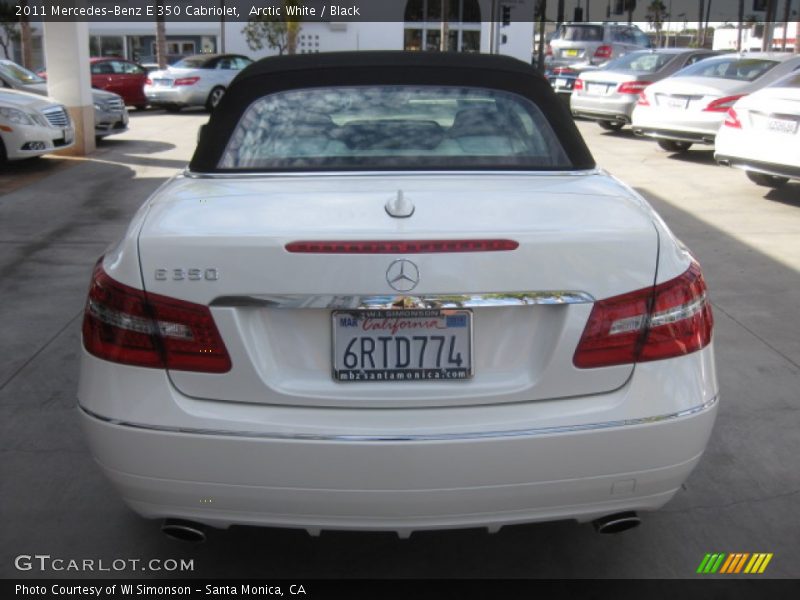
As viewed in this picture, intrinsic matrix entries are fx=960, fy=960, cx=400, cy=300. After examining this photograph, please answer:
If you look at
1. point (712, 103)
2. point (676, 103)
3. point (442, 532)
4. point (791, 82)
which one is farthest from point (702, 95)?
point (442, 532)

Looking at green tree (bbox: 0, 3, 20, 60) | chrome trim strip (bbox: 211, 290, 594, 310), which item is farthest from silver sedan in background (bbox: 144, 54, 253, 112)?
green tree (bbox: 0, 3, 20, 60)

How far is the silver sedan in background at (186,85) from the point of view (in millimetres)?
22406

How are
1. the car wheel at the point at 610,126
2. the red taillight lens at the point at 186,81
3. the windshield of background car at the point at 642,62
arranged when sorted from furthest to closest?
the red taillight lens at the point at 186,81 → the car wheel at the point at 610,126 → the windshield of background car at the point at 642,62

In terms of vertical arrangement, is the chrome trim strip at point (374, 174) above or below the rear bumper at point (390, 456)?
above

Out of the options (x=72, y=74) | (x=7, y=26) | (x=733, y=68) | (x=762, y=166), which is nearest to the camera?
(x=762, y=166)

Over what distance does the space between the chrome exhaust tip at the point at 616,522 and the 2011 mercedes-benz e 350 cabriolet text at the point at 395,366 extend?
0.16 feet

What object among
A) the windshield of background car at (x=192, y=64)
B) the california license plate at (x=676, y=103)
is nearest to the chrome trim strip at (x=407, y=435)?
the california license plate at (x=676, y=103)

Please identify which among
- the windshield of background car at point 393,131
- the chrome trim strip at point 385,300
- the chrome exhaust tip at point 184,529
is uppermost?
the windshield of background car at point 393,131

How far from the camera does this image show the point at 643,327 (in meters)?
2.64

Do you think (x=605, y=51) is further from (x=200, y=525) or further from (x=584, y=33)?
(x=200, y=525)

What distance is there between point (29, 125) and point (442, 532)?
10578 mm

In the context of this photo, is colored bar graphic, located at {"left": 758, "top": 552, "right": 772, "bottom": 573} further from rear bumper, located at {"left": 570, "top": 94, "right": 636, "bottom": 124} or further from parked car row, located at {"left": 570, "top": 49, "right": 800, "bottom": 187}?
rear bumper, located at {"left": 570, "top": 94, "right": 636, "bottom": 124}

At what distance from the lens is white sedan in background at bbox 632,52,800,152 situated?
529 inches

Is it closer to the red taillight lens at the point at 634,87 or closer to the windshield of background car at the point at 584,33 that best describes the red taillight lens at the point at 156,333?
the red taillight lens at the point at 634,87
